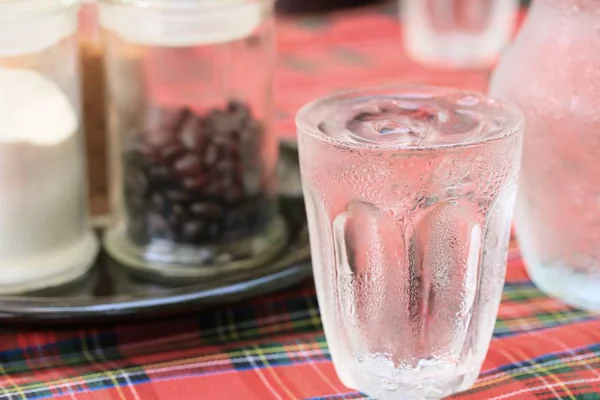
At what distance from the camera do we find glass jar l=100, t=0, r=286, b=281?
52cm

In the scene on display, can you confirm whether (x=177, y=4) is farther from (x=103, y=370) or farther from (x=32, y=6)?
(x=103, y=370)

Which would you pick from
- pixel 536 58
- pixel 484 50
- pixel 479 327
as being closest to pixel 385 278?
pixel 479 327

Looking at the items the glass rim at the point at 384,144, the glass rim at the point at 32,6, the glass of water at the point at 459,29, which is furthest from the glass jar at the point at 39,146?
A: the glass of water at the point at 459,29

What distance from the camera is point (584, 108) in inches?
17.1

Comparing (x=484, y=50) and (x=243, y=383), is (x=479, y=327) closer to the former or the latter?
(x=243, y=383)

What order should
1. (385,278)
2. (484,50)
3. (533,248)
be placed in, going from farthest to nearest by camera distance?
(484,50) → (533,248) → (385,278)

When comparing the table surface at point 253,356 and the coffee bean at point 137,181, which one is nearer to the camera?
the table surface at point 253,356

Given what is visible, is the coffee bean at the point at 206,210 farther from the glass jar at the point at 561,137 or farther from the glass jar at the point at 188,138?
the glass jar at the point at 561,137

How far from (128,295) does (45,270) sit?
68 mm

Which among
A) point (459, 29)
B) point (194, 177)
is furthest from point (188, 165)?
point (459, 29)

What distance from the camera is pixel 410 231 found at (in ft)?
1.20

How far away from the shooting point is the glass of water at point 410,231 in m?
0.36

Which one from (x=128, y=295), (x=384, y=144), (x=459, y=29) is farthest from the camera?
(x=459, y=29)

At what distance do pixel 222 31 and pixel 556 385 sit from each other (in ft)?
0.93
